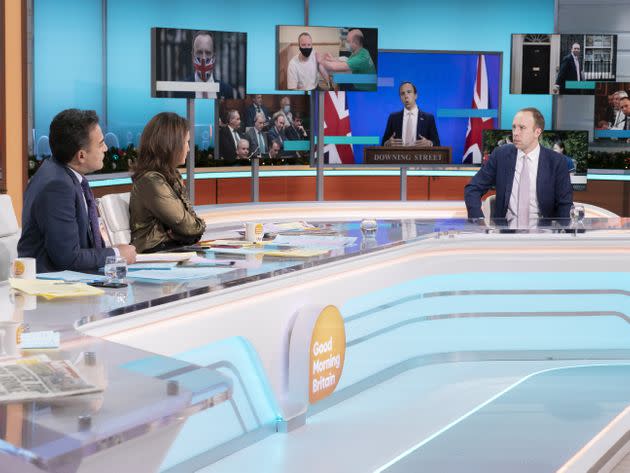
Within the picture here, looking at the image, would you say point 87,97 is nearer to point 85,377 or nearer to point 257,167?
point 257,167

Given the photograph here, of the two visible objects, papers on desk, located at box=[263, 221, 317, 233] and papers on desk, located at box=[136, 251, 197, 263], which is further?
papers on desk, located at box=[263, 221, 317, 233]

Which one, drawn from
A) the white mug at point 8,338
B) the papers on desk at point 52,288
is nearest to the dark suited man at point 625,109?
the papers on desk at point 52,288

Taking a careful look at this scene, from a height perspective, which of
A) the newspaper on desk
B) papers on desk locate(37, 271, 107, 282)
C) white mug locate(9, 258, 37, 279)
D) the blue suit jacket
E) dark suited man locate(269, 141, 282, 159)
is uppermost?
dark suited man locate(269, 141, 282, 159)

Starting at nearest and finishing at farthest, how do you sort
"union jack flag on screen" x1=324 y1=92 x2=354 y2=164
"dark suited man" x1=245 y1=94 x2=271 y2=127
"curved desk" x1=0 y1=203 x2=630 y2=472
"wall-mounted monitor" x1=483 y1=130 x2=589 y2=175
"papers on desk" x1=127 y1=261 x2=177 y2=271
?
"curved desk" x1=0 y1=203 x2=630 y2=472 → "papers on desk" x1=127 y1=261 x2=177 y2=271 → "dark suited man" x1=245 y1=94 x2=271 y2=127 → "wall-mounted monitor" x1=483 y1=130 x2=589 y2=175 → "union jack flag on screen" x1=324 y1=92 x2=354 y2=164

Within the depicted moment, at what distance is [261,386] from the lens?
297 cm

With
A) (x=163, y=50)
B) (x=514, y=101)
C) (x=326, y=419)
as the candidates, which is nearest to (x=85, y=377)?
(x=326, y=419)

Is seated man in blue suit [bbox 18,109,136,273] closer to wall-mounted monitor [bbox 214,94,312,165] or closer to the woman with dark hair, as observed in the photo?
the woman with dark hair

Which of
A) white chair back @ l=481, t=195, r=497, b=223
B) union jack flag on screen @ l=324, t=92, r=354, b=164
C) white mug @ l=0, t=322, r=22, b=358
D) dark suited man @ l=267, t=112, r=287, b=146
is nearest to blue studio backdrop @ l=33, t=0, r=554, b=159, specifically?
union jack flag on screen @ l=324, t=92, r=354, b=164

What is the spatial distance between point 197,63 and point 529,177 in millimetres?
Answer: 3058

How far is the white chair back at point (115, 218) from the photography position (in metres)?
3.83

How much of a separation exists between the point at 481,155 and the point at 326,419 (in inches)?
210

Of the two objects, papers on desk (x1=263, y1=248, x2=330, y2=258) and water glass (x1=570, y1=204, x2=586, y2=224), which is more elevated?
water glass (x1=570, y1=204, x2=586, y2=224)

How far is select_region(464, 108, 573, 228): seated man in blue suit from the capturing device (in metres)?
4.96

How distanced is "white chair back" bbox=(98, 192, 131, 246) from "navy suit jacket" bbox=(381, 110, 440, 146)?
4.72m
